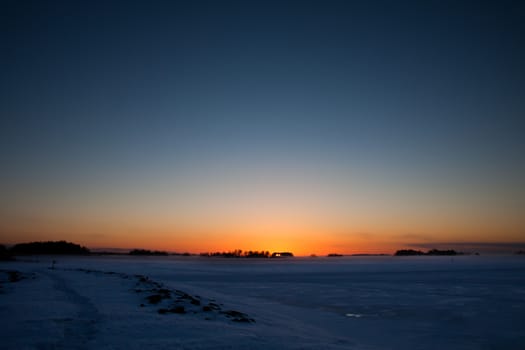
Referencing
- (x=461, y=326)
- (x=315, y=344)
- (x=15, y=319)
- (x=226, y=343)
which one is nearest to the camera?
(x=226, y=343)

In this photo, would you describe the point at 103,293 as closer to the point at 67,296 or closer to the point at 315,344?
the point at 67,296

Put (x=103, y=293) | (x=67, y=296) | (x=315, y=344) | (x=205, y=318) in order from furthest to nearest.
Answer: (x=103, y=293)
(x=67, y=296)
(x=205, y=318)
(x=315, y=344)

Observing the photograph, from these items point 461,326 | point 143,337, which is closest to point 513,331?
point 461,326

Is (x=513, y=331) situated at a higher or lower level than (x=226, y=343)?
lower

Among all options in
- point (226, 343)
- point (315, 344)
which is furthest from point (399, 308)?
point (226, 343)

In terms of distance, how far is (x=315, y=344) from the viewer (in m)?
7.38

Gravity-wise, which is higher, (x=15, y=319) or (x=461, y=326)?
(x=15, y=319)

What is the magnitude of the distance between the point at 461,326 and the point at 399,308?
10.3 ft

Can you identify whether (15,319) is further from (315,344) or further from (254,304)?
(254,304)

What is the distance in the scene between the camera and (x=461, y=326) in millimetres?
10266

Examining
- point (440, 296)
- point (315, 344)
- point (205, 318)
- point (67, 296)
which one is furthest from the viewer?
point (440, 296)

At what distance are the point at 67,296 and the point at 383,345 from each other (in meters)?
10.6

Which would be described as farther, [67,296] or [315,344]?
[67,296]

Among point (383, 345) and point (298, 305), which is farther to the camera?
point (298, 305)
